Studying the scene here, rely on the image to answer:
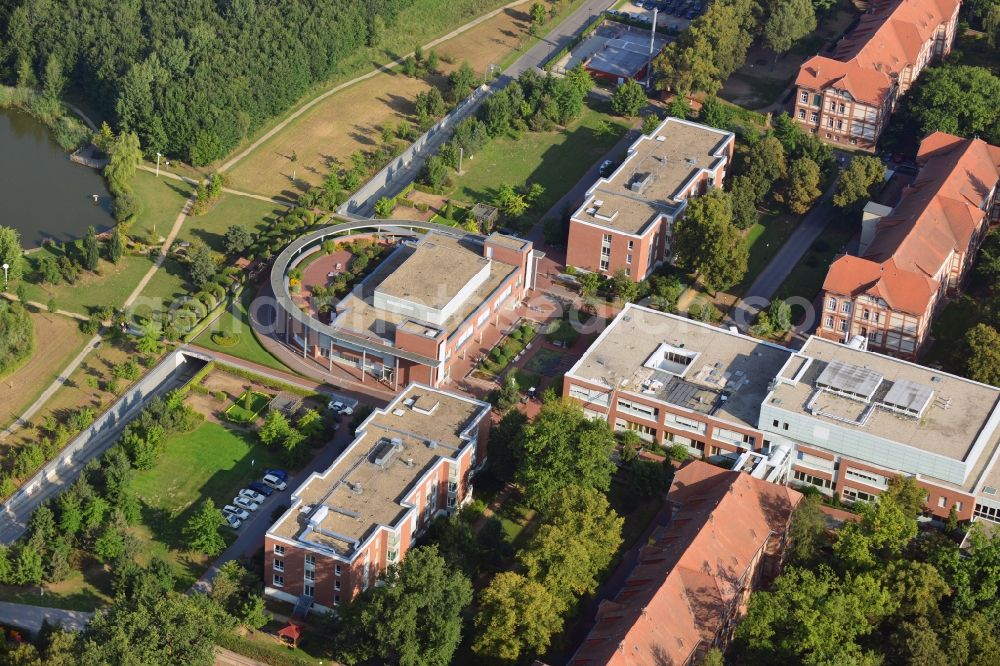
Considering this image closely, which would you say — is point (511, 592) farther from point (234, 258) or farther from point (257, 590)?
point (234, 258)

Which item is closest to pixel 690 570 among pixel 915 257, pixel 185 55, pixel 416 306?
pixel 416 306

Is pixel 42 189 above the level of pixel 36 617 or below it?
above

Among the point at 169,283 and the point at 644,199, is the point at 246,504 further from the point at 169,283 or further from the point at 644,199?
the point at 644,199

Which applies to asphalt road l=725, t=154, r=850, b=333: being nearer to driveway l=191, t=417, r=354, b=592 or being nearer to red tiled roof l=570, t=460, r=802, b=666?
red tiled roof l=570, t=460, r=802, b=666

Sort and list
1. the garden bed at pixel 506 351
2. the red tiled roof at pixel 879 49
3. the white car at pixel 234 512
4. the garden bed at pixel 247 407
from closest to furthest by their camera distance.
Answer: the white car at pixel 234 512, the garden bed at pixel 247 407, the garden bed at pixel 506 351, the red tiled roof at pixel 879 49

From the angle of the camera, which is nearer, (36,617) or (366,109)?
(36,617)

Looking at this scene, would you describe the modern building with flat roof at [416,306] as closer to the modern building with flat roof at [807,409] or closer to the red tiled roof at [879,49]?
the modern building with flat roof at [807,409]

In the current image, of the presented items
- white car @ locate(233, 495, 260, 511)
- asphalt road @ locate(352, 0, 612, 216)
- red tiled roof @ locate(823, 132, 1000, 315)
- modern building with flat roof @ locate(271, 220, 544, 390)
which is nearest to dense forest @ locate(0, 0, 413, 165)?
asphalt road @ locate(352, 0, 612, 216)

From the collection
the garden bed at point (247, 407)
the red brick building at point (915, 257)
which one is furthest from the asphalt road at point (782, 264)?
the garden bed at point (247, 407)
